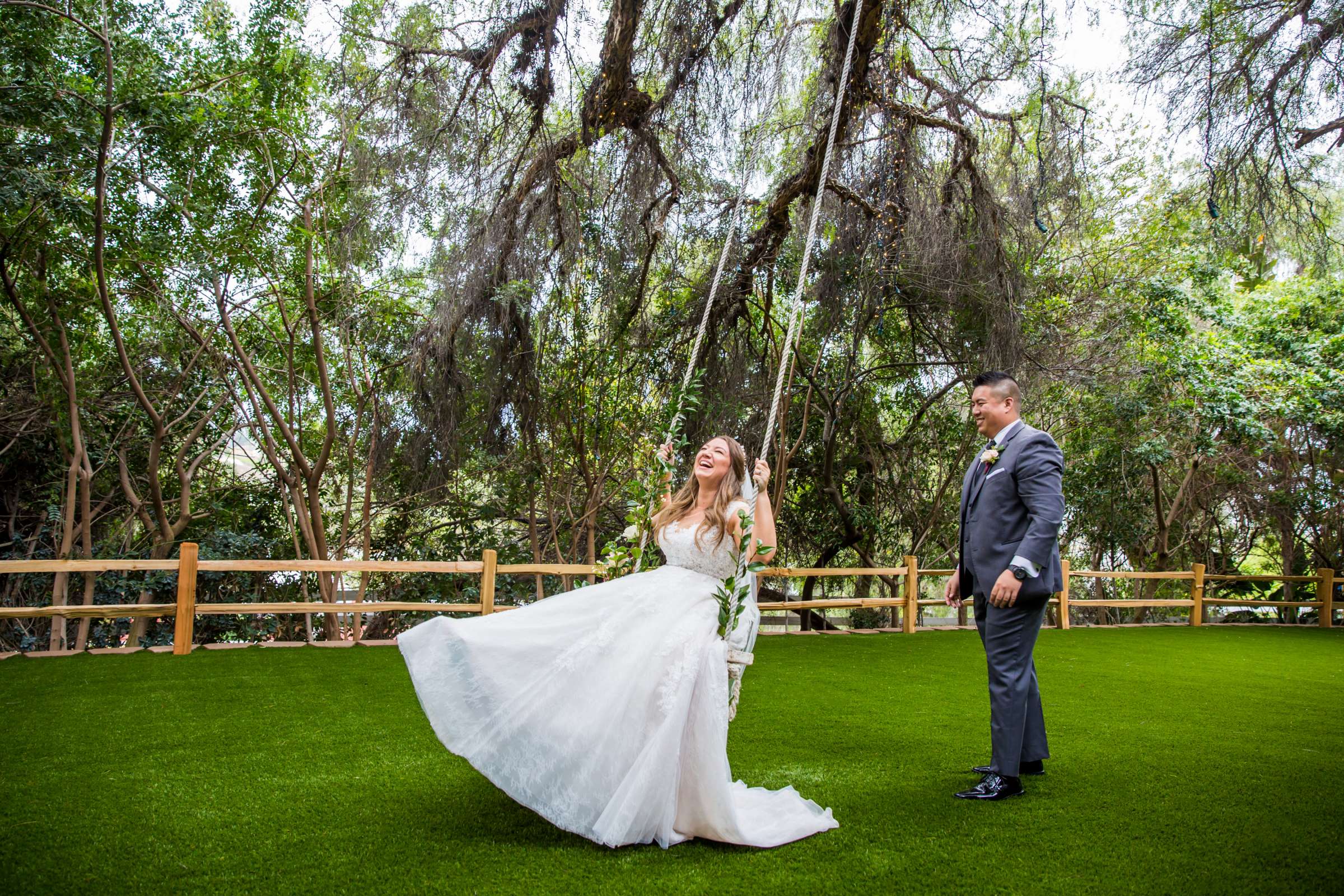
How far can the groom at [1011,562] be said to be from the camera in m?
2.71

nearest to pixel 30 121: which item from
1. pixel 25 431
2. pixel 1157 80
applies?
pixel 25 431

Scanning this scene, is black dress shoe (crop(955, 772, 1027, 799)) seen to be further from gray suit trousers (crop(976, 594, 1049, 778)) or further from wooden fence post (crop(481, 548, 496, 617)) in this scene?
wooden fence post (crop(481, 548, 496, 617))

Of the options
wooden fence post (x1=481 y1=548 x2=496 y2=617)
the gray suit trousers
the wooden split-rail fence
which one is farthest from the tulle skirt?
wooden fence post (x1=481 y1=548 x2=496 y2=617)

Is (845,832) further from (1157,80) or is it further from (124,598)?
(124,598)

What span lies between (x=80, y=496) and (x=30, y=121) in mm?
3910

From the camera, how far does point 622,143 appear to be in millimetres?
6273

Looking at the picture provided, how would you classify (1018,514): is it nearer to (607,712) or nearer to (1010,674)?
(1010,674)

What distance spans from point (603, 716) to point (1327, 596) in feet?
43.5

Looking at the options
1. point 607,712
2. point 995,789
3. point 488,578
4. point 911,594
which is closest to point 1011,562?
point 995,789

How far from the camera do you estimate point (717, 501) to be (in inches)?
110

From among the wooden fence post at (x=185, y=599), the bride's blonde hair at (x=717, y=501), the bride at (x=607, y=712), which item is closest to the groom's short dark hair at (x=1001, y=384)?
the bride's blonde hair at (x=717, y=501)

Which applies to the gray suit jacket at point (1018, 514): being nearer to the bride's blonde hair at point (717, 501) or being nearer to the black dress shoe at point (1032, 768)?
the black dress shoe at point (1032, 768)

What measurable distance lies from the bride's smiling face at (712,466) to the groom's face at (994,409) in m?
0.91

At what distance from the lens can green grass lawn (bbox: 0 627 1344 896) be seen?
2.03 m
